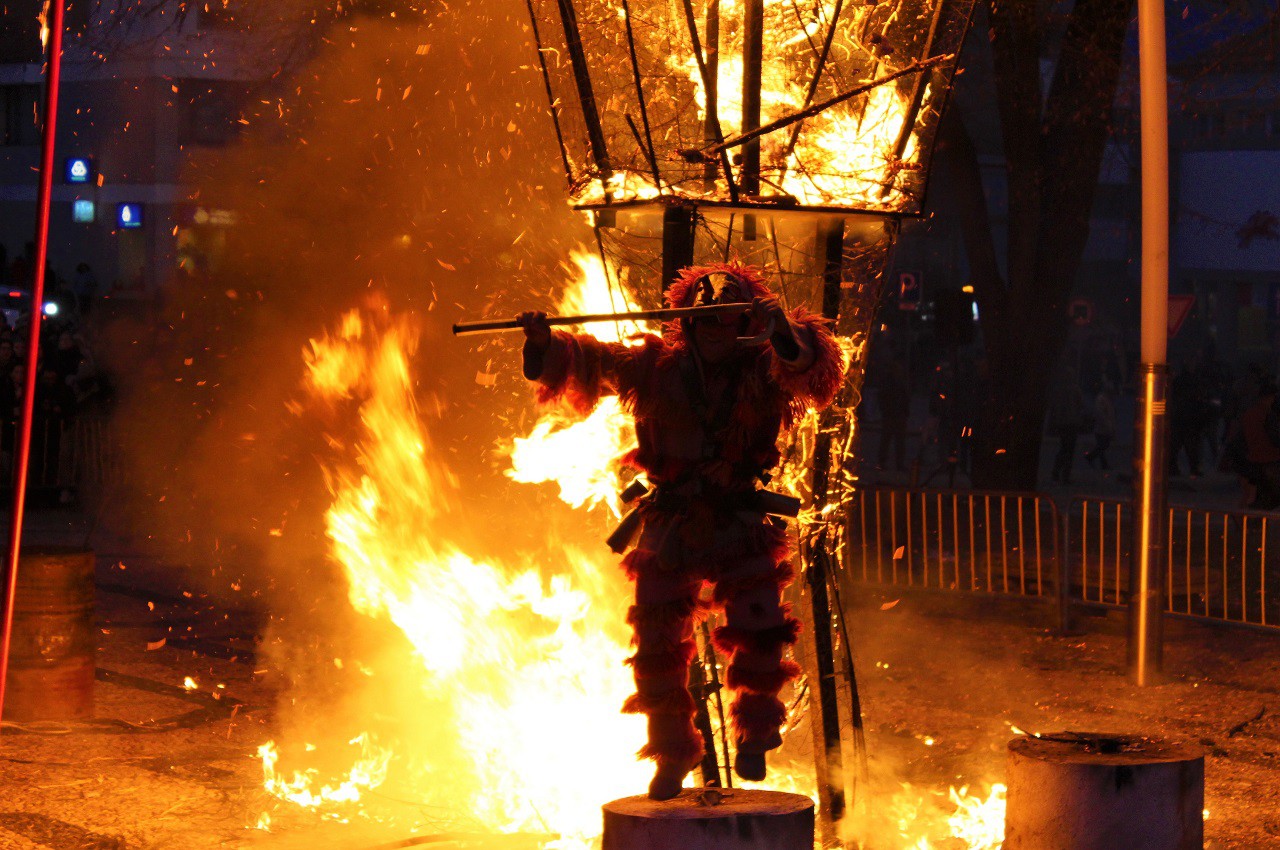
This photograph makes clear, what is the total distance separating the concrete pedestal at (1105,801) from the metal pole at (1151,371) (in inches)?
151

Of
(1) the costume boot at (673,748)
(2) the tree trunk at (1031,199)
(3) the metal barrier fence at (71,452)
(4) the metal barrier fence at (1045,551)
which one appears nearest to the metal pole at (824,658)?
(1) the costume boot at (673,748)

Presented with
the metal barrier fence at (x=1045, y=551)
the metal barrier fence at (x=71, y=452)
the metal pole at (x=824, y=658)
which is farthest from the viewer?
the metal barrier fence at (x=71, y=452)

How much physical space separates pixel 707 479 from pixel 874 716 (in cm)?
328

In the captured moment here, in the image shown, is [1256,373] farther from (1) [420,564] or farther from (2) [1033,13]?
(1) [420,564]

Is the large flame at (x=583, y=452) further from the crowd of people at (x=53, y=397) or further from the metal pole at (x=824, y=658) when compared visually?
the crowd of people at (x=53, y=397)

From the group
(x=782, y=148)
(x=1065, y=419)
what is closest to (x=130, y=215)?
(x=1065, y=419)

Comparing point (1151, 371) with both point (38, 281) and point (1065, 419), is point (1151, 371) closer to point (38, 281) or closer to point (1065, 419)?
point (38, 281)

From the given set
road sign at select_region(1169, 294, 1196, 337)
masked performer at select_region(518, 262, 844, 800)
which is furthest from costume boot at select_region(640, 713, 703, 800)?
road sign at select_region(1169, 294, 1196, 337)

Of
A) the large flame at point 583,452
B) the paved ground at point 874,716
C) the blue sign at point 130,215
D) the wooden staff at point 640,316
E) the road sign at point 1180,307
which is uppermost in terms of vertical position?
the blue sign at point 130,215

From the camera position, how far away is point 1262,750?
6.77m

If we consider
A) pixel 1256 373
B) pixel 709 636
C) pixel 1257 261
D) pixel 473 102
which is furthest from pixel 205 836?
pixel 1257 261

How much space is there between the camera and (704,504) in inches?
175

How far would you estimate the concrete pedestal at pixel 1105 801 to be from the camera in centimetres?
428

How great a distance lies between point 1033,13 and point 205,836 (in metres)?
9.31
